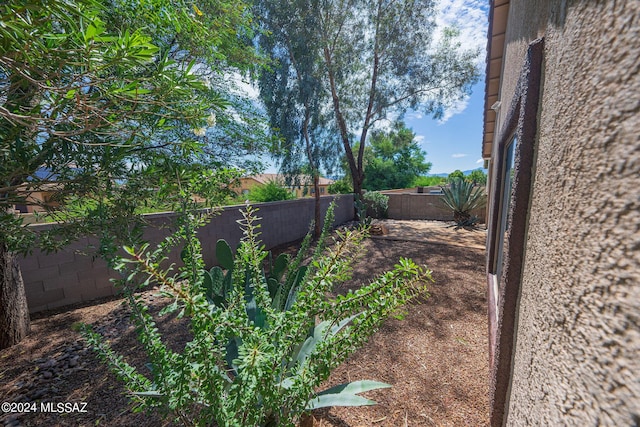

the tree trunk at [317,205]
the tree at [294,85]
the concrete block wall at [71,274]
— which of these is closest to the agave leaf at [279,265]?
the concrete block wall at [71,274]

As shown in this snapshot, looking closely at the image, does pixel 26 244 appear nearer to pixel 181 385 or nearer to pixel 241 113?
pixel 181 385

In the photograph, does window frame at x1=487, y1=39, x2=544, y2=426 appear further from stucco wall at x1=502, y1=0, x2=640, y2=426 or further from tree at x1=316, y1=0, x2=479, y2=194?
tree at x1=316, y1=0, x2=479, y2=194

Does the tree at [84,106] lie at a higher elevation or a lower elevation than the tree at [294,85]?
lower

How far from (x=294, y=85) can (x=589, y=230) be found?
7.95 meters

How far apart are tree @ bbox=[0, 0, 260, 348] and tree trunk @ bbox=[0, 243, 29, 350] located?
3.75ft

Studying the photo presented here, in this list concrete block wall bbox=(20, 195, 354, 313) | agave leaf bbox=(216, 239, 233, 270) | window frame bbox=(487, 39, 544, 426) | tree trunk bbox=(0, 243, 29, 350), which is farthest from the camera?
concrete block wall bbox=(20, 195, 354, 313)

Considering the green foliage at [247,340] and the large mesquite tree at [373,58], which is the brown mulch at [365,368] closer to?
the green foliage at [247,340]

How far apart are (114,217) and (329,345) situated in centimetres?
183

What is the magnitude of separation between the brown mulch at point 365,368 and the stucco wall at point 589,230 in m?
1.28

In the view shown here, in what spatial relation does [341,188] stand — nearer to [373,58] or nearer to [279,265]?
[373,58]

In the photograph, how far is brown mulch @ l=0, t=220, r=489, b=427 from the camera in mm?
1805

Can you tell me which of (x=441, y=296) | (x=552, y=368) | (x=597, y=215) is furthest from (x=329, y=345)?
(x=441, y=296)

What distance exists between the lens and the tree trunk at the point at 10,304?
2.60 meters

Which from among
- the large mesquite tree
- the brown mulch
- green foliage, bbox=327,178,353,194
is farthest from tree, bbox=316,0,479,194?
the brown mulch
